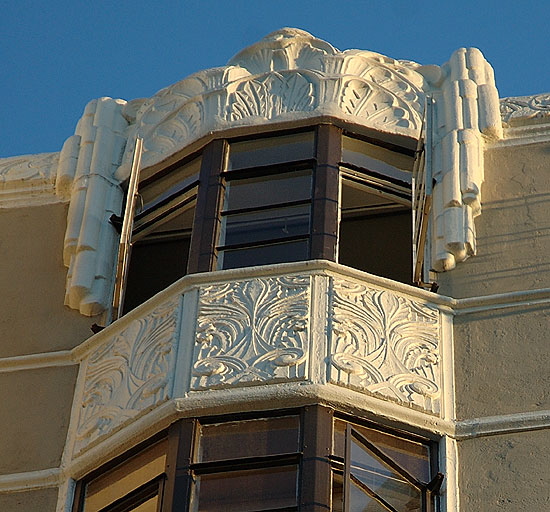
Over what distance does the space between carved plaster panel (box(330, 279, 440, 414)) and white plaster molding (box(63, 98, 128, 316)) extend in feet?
7.50

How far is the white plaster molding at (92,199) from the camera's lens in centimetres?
1466

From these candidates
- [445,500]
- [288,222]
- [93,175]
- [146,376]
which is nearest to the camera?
[445,500]

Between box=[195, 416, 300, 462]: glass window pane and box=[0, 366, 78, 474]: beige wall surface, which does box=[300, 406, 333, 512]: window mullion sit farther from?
box=[0, 366, 78, 474]: beige wall surface

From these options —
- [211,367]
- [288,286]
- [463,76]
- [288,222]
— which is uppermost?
[463,76]

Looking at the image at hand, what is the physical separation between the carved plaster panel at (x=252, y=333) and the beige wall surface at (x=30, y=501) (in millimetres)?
1389

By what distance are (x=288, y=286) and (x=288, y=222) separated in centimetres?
105

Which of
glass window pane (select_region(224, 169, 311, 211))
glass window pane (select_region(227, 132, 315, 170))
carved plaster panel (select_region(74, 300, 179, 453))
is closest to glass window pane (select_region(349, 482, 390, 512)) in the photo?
carved plaster panel (select_region(74, 300, 179, 453))

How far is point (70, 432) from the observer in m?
13.5

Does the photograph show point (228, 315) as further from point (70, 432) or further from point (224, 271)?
point (70, 432)

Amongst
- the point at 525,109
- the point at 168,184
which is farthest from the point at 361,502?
the point at 525,109

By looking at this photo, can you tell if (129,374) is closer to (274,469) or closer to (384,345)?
(274,469)

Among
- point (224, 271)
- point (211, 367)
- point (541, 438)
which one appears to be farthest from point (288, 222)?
point (541, 438)

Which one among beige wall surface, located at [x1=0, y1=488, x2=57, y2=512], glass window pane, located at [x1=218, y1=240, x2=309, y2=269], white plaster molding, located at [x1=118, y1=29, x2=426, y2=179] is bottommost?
beige wall surface, located at [x1=0, y1=488, x2=57, y2=512]

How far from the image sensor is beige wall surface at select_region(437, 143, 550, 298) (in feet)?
46.1
